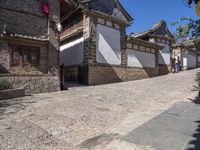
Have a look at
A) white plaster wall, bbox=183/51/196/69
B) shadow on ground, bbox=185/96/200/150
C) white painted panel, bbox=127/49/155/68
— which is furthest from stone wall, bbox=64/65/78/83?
white plaster wall, bbox=183/51/196/69

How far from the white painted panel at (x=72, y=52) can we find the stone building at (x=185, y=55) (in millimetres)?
14304

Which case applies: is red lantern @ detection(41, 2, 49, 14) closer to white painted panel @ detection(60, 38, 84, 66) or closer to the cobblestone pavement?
white painted panel @ detection(60, 38, 84, 66)

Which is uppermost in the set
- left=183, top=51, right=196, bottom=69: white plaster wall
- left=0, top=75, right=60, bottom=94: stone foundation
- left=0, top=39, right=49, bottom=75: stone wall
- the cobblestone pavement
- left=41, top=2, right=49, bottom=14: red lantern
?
left=41, top=2, right=49, bottom=14: red lantern

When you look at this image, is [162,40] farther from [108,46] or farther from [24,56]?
[24,56]

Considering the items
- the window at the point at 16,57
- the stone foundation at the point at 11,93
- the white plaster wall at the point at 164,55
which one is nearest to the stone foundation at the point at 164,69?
the white plaster wall at the point at 164,55

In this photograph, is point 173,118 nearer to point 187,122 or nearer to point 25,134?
point 187,122

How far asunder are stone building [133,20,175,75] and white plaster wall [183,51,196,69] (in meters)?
3.98

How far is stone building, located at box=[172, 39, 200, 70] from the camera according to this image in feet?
74.8

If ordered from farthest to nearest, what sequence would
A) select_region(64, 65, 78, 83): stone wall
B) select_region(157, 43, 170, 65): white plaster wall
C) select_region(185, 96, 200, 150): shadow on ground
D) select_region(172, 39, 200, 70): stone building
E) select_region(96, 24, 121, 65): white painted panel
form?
select_region(172, 39, 200, 70): stone building → select_region(157, 43, 170, 65): white plaster wall → select_region(64, 65, 78, 83): stone wall → select_region(96, 24, 121, 65): white painted panel → select_region(185, 96, 200, 150): shadow on ground

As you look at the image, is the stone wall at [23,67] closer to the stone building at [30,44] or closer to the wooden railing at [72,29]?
the stone building at [30,44]

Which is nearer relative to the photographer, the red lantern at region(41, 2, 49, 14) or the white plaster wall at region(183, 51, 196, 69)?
the red lantern at region(41, 2, 49, 14)

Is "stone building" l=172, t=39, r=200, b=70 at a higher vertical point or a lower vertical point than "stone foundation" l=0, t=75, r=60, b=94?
higher

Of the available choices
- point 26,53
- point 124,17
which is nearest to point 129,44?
point 124,17

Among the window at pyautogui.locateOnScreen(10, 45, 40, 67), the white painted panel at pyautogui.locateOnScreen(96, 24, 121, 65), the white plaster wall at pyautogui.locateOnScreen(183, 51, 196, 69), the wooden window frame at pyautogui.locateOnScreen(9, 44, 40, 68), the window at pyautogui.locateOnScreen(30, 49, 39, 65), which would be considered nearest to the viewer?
the wooden window frame at pyautogui.locateOnScreen(9, 44, 40, 68)
